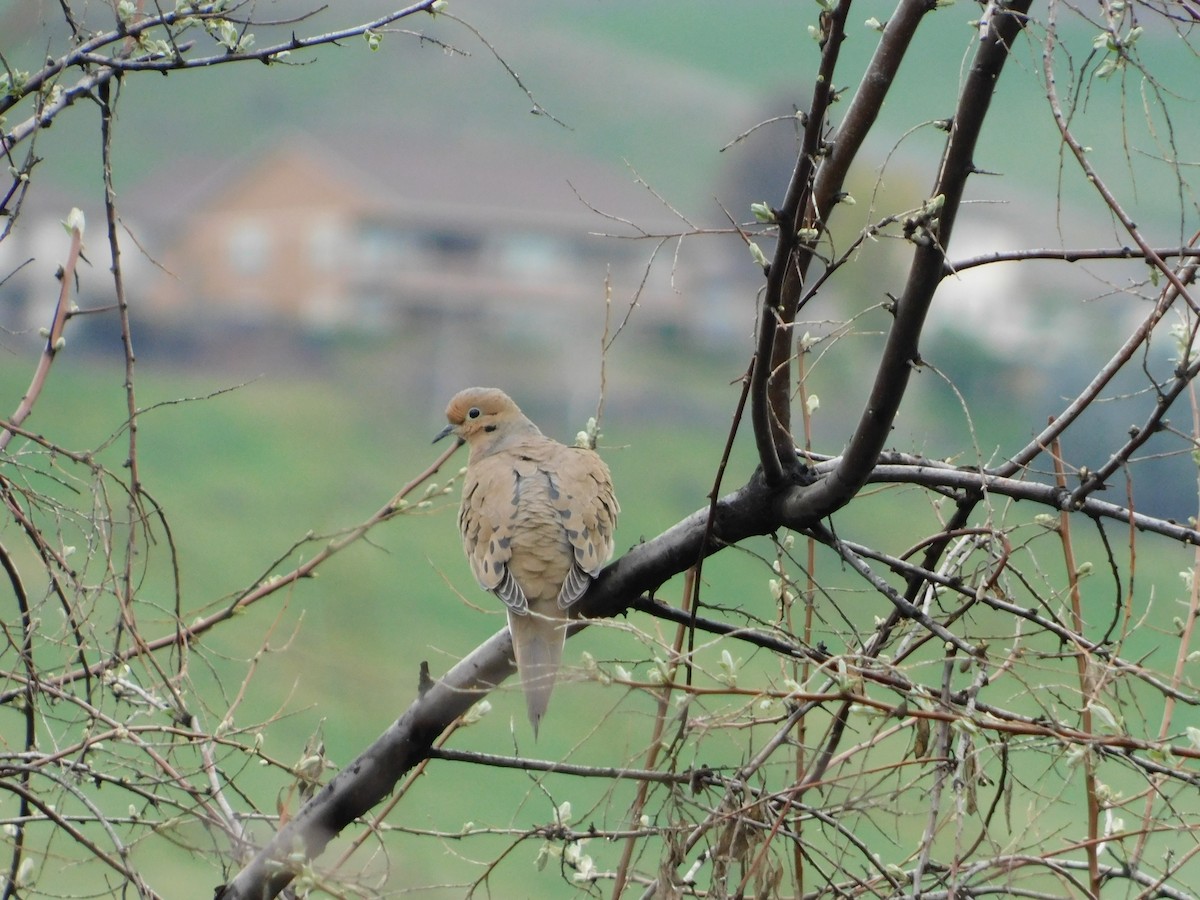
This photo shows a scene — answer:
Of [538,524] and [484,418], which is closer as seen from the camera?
[538,524]

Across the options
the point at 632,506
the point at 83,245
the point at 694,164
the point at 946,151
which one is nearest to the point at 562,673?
the point at 946,151

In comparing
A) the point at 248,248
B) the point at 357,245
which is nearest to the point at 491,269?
the point at 357,245

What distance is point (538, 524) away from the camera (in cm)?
405

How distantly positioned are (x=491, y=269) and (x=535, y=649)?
5711cm

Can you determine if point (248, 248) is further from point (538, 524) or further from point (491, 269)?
point (538, 524)

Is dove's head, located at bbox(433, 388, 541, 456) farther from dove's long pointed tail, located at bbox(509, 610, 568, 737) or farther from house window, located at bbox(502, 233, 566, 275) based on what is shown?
house window, located at bbox(502, 233, 566, 275)

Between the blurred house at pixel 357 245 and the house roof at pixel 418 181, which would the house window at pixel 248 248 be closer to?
the blurred house at pixel 357 245

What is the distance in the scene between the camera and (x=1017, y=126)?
59.6m

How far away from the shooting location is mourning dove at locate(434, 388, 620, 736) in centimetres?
370

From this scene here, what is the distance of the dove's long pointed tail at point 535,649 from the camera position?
3.08 meters

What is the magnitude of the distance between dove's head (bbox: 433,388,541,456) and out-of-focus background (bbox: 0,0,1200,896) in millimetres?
12930

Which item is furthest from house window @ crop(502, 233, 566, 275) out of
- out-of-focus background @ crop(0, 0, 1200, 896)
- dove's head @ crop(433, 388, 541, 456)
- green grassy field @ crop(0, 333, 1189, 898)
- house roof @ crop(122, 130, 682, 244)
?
dove's head @ crop(433, 388, 541, 456)

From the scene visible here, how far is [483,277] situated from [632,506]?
26.1 m

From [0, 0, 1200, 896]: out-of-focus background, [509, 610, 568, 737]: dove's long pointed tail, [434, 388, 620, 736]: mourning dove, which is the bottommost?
[509, 610, 568, 737]: dove's long pointed tail
